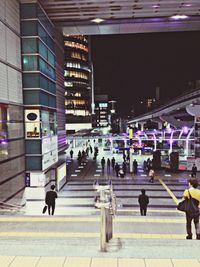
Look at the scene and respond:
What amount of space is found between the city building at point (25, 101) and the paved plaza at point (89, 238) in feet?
5.18

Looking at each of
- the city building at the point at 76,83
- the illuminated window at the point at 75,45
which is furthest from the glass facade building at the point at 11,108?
the illuminated window at the point at 75,45

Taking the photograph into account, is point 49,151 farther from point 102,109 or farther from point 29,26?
point 102,109

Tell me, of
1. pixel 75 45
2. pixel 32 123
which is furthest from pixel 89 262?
pixel 75 45

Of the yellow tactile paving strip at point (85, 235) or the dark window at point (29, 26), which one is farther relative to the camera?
the dark window at point (29, 26)

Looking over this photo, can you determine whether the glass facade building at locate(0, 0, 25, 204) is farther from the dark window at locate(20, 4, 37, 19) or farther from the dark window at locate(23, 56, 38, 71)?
the dark window at locate(23, 56, 38, 71)

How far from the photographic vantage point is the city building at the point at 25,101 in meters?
12.6

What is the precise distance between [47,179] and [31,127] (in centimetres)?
306

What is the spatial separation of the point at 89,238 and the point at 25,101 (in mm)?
10073

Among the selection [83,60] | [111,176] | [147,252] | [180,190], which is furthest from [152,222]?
[83,60]

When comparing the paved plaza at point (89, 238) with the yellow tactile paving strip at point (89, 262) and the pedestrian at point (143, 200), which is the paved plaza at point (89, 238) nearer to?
the yellow tactile paving strip at point (89, 262)

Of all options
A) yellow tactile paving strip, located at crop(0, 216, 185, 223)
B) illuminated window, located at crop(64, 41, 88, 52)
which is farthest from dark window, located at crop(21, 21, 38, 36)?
illuminated window, located at crop(64, 41, 88, 52)

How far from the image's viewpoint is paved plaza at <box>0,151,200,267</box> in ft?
14.3

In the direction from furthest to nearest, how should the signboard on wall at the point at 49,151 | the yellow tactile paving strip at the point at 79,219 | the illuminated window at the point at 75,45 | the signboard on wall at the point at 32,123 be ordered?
the illuminated window at the point at 75,45 → the signboard on wall at the point at 49,151 → the signboard on wall at the point at 32,123 → the yellow tactile paving strip at the point at 79,219

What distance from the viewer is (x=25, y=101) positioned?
15.1 m
